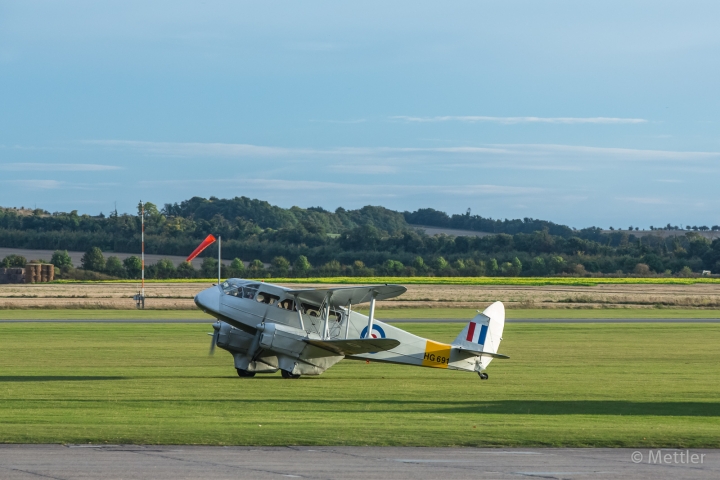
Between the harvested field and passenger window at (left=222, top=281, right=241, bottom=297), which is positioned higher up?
passenger window at (left=222, top=281, right=241, bottom=297)

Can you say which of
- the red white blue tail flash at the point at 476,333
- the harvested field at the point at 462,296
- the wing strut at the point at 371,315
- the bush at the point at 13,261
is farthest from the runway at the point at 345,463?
the bush at the point at 13,261

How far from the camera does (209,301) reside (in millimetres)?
25922

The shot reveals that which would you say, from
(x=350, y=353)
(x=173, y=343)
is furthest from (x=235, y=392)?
(x=173, y=343)

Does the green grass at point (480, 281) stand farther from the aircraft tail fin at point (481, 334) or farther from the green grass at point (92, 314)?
the aircraft tail fin at point (481, 334)

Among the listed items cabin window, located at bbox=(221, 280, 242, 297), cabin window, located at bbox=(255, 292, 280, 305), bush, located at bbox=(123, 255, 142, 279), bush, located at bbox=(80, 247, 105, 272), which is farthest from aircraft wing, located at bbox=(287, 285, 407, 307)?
bush, located at bbox=(80, 247, 105, 272)

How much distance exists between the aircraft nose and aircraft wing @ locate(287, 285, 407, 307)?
2143mm

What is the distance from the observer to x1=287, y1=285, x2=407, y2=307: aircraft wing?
24484 millimetres

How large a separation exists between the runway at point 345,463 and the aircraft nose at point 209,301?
12371mm

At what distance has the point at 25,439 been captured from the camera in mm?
13922

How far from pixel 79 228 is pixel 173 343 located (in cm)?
13407

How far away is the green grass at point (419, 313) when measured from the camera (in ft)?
181

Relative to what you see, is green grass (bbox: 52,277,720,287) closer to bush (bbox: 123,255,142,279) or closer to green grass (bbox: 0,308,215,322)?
bush (bbox: 123,255,142,279)

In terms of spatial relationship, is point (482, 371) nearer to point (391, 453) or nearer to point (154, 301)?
point (391, 453)

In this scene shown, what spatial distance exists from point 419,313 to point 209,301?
34.9 meters
